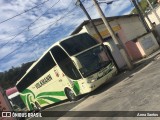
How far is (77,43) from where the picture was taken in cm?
1662

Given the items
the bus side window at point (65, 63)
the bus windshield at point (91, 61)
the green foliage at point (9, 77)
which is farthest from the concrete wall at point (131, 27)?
the green foliage at point (9, 77)

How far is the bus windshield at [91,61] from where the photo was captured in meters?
15.7

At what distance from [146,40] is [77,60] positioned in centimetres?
1333

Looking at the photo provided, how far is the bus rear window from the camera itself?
16125mm

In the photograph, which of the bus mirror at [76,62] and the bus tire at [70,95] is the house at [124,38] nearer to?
the bus tire at [70,95]

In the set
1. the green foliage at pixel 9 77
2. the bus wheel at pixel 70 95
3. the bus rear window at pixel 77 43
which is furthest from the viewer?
the green foliage at pixel 9 77

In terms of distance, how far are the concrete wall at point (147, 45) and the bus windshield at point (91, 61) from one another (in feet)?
35.7

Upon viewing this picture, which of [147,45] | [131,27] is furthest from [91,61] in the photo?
[131,27]

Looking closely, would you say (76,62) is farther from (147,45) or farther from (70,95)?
(147,45)

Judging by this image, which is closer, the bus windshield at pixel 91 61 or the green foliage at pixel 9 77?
the bus windshield at pixel 91 61

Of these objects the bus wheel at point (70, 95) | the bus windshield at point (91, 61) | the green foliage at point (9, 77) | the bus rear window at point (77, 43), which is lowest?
the bus wheel at point (70, 95)

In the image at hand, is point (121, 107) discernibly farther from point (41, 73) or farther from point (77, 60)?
point (41, 73)

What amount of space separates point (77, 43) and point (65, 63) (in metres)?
1.43

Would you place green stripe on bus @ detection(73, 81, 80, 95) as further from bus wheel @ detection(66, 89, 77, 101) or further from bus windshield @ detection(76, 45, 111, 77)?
bus windshield @ detection(76, 45, 111, 77)
